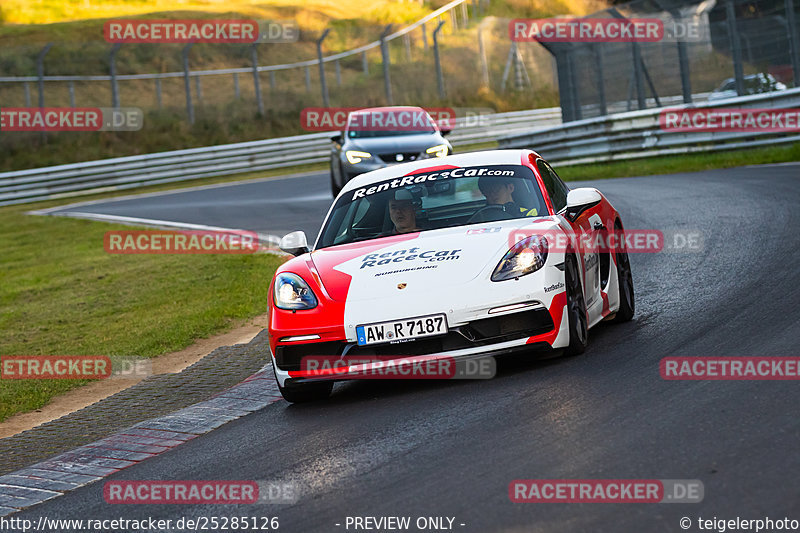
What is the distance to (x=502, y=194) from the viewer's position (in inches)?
303

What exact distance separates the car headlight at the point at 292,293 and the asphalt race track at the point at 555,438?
2.04ft

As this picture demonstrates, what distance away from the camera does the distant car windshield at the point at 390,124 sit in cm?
2067

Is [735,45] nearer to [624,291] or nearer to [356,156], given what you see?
[356,156]

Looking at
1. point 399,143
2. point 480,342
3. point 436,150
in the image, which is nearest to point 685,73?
point 436,150

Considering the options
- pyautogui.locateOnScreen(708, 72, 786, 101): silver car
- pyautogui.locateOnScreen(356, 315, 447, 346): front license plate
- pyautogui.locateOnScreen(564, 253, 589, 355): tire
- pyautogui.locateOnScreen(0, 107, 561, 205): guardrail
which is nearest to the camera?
pyautogui.locateOnScreen(356, 315, 447, 346): front license plate

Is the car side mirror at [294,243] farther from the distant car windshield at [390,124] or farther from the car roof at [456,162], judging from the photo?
the distant car windshield at [390,124]

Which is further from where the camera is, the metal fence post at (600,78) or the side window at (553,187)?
the metal fence post at (600,78)

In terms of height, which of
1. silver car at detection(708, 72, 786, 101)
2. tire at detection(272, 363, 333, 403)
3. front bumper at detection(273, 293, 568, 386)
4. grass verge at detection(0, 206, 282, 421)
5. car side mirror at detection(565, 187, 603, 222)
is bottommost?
grass verge at detection(0, 206, 282, 421)

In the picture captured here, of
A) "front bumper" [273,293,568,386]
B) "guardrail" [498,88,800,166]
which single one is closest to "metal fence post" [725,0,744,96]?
"guardrail" [498,88,800,166]

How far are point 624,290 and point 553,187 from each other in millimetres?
871

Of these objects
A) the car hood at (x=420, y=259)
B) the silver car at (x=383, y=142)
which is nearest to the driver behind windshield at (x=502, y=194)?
the car hood at (x=420, y=259)

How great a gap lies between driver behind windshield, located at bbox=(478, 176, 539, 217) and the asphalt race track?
3.21 feet

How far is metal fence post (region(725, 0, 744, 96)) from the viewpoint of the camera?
2062 centimetres

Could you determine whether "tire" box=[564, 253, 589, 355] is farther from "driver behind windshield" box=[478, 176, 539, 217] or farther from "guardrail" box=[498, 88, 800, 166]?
"guardrail" box=[498, 88, 800, 166]
